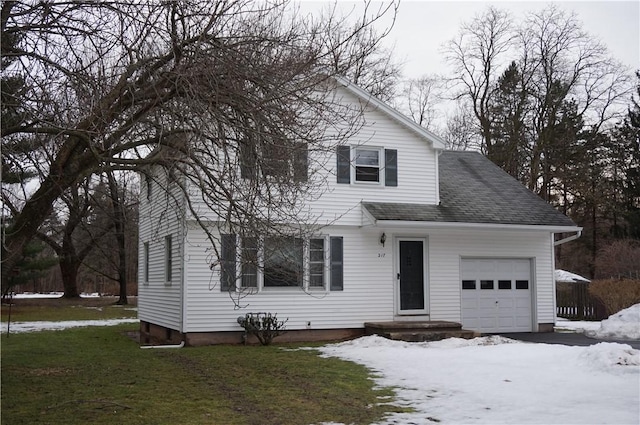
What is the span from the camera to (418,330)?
16453 mm

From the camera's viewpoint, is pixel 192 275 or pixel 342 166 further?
pixel 342 166

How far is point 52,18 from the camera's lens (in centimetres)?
829

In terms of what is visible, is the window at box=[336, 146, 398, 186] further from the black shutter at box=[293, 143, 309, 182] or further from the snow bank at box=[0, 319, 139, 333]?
the snow bank at box=[0, 319, 139, 333]

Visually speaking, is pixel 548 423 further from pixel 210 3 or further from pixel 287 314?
pixel 287 314

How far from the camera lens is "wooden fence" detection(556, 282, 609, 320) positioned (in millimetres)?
23391

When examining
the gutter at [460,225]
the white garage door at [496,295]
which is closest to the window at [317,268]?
the gutter at [460,225]

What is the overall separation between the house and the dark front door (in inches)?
1.0

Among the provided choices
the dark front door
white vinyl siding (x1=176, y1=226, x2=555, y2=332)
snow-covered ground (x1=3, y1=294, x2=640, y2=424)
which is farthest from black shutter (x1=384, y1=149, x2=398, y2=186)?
snow-covered ground (x1=3, y1=294, x2=640, y2=424)

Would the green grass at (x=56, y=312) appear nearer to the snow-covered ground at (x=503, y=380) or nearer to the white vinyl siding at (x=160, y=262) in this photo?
the white vinyl siding at (x=160, y=262)

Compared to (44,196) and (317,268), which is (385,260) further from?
(44,196)

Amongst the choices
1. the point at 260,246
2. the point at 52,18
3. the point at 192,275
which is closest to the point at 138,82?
the point at 52,18

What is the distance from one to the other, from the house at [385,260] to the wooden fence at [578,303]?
5232 millimetres

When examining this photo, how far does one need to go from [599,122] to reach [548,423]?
32097 millimetres

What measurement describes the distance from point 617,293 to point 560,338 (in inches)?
220
